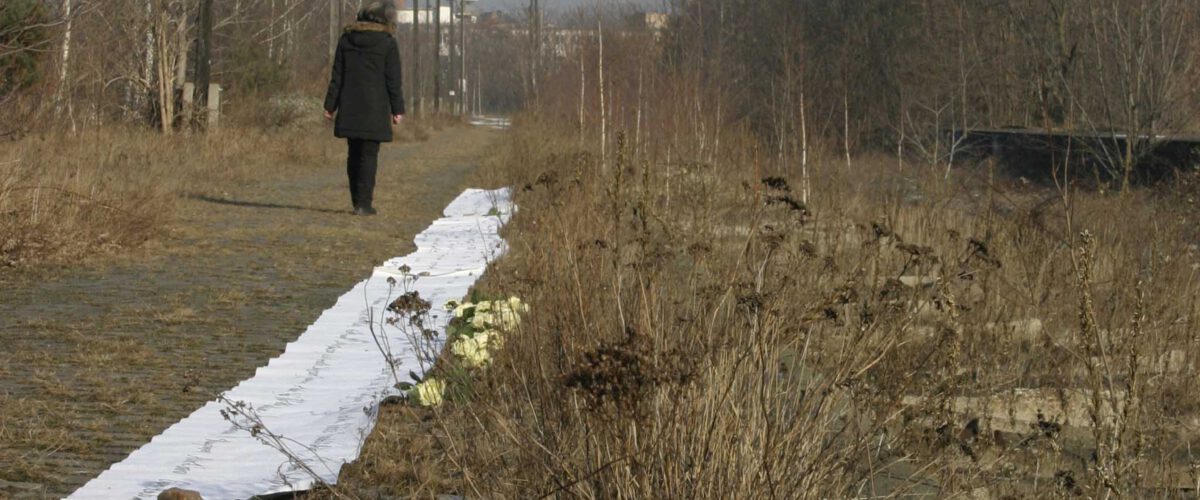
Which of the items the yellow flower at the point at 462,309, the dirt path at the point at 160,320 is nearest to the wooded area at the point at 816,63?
the dirt path at the point at 160,320

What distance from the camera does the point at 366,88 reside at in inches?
495

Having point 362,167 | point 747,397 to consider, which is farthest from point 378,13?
point 747,397

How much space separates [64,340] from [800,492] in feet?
13.9

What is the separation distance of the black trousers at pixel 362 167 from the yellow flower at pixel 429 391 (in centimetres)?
718

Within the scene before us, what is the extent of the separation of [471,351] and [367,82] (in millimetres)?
7333

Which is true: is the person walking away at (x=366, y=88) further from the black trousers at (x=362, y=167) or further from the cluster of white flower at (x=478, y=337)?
the cluster of white flower at (x=478, y=337)

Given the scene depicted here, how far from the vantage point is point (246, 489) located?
4.50m

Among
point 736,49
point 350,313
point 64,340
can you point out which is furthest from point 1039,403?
point 736,49

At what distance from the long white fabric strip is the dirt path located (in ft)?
0.34

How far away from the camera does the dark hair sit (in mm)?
12742

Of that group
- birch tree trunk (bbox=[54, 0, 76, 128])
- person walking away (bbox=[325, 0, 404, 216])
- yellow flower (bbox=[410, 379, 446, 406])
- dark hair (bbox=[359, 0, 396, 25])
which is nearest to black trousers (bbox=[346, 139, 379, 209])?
person walking away (bbox=[325, 0, 404, 216])

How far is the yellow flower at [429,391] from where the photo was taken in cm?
496

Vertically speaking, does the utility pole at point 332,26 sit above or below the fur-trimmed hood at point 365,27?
above

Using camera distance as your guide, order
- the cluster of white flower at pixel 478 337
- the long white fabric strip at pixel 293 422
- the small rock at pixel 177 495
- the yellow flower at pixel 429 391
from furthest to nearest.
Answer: the cluster of white flower at pixel 478 337 → the yellow flower at pixel 429 391 → the long white fabric strip at pixel 293 422 → the small rock at pixel 177 495
